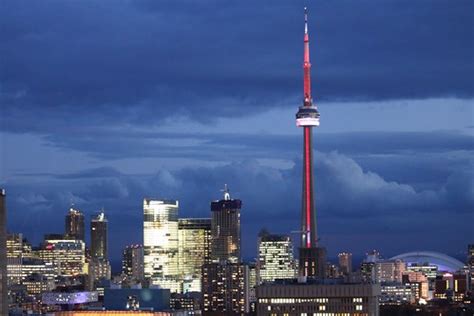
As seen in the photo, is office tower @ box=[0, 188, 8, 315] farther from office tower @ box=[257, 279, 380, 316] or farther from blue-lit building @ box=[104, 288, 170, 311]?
blue-lit building @ box=[104, 288, 170, 311]

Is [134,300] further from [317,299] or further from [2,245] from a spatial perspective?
[2,245]

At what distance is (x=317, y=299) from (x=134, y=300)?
114 feet

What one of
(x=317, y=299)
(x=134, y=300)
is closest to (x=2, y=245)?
(x=317, y=299)

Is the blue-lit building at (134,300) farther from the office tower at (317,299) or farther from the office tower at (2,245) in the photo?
the office tower at (2,245)

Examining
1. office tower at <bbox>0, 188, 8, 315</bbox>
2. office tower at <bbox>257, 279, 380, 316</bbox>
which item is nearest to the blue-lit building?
office tower at <bbox>257, 279, 380, 316</bbox>

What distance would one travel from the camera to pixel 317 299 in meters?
132

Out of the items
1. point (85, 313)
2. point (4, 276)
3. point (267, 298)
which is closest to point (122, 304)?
point (85, 313)

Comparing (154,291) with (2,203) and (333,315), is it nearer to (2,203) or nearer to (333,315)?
(333,315)

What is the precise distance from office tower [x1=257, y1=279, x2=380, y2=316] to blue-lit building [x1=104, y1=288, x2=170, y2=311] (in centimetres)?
2854

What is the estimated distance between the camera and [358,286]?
13262cm

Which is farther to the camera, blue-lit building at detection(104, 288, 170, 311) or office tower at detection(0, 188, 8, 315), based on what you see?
blue-lit building at detection(104, 288, 170, 311)

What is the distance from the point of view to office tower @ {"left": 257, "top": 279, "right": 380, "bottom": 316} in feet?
433

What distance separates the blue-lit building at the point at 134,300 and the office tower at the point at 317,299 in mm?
28540

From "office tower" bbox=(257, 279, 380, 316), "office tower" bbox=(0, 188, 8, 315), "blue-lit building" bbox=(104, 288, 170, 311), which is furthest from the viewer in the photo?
"blue-lit building" bbox=(104, 288, 170, 311)
